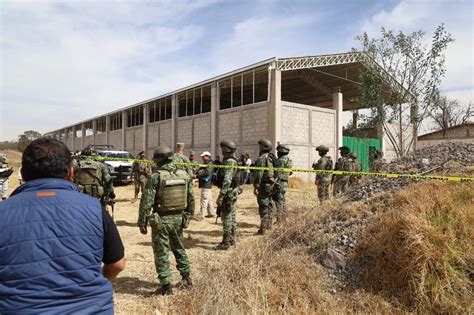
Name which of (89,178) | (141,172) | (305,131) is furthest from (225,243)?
(305,131)

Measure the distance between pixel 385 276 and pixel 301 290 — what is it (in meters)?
0.88

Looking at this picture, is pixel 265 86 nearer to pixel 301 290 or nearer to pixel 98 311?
pixel 301 290

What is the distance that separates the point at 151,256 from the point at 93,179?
5.13 ft

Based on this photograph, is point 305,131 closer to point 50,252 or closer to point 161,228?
point 161,228

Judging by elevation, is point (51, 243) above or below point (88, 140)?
below

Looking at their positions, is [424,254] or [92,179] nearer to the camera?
[424,254]

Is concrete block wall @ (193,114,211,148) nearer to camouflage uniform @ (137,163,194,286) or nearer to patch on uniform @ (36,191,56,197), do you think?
camouflage uniform @ (137,163,194,286)

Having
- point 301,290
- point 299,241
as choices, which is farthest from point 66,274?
point 299,241

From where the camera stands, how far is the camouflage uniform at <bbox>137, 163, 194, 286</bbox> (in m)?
4.05

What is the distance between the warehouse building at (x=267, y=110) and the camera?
651 inches

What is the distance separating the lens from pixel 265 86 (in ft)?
69.2

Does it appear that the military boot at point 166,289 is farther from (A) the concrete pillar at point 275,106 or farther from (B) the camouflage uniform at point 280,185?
(A) the concrete pillar at point 275,106

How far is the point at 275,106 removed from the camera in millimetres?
16078

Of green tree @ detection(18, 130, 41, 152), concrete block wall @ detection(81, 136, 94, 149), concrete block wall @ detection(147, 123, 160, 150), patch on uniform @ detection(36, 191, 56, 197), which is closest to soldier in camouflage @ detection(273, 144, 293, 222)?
patch on uniform @ detection(36, 191, 56, 197)
